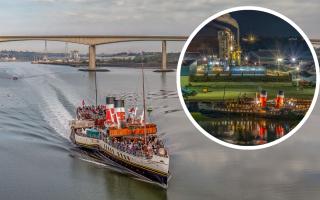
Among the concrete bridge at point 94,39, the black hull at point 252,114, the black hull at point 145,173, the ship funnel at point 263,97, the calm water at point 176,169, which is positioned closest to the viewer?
the black hull at point 252,114

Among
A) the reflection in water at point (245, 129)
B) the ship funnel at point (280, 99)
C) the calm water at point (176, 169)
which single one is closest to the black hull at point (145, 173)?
the calm water at point (176, 169)

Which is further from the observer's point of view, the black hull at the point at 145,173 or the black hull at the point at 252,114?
the black hull at the point at 145,173

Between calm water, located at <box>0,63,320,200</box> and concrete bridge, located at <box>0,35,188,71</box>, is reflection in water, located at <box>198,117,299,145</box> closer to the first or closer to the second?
calm water, located at <box>0,63,320,200</box>

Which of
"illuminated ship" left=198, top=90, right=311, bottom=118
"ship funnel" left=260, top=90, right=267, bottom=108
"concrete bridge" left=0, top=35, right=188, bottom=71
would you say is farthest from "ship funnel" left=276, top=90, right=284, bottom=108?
"concrete bridge" left=0, top=35, right=188, bottom=71

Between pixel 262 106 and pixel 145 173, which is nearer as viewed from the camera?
pixel 262 106

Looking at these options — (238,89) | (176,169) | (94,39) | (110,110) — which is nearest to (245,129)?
(238,89)

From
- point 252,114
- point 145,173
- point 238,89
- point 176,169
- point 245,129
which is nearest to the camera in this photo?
point 238,89

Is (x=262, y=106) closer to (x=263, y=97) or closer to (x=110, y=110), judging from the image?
(x=263, y=97)

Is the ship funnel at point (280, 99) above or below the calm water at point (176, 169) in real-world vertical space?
above

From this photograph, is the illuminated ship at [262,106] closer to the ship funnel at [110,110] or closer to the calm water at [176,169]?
the calm water at [176,169]
